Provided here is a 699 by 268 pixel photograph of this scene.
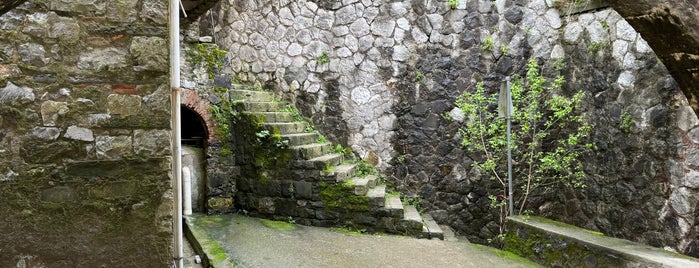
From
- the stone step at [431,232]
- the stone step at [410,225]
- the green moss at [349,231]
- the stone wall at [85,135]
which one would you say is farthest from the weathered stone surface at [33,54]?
the stone step at [431,232]

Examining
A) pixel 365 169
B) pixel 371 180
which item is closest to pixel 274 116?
pixel 365 169

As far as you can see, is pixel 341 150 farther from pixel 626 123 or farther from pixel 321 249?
pixel 626 123

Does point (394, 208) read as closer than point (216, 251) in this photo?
No

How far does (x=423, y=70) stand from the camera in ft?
20.5

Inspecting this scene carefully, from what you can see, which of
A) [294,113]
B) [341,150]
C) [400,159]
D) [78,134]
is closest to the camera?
[78,134]

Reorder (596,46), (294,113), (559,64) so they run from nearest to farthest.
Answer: (596,46) → (559,64) → (294,113)

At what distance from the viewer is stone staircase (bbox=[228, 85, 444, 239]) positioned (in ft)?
17.7

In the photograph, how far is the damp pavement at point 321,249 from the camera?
4211mm

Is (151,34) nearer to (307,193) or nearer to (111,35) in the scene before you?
(111,35)

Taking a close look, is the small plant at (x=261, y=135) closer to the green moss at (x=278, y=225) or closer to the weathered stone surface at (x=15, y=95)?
the green moss at (x=278, y=225)

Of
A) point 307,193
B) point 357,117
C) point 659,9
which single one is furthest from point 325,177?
point 659,9

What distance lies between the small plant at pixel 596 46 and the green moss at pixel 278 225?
4.02 metres

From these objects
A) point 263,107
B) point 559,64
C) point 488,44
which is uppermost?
point 488,44

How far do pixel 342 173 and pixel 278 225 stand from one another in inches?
40.2
